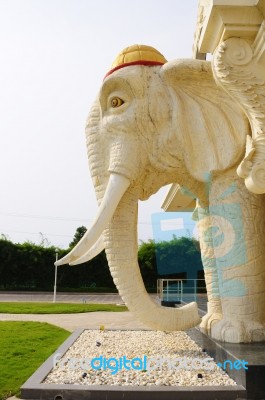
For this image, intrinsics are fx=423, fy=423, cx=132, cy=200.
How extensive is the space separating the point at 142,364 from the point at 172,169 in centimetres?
175

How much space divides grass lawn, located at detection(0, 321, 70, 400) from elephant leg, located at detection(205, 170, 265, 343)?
2.00m

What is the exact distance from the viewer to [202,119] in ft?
12.3

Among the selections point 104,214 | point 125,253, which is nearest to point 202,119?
point 104,214

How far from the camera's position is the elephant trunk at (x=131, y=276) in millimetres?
3488

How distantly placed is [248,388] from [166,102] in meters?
2.42

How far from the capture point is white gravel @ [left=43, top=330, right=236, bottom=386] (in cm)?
316

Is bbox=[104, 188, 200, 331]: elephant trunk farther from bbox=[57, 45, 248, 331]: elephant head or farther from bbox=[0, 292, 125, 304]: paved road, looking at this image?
bbox=[0, 292, 125, 304]: paved road

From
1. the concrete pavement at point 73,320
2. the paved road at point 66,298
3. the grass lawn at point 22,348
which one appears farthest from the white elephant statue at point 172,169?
the paved road at point 66,298

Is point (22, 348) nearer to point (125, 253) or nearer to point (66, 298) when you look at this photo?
point (125, 253)

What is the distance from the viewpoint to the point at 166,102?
12.6ft

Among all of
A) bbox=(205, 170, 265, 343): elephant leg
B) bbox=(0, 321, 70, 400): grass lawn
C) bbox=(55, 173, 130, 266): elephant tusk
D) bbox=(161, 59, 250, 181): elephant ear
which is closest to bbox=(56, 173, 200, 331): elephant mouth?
bbox=(55, 173, 130, 266): elephant tusk

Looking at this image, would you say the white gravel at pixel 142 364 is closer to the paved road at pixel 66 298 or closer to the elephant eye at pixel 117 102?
the elephant eye at pixel 117 102

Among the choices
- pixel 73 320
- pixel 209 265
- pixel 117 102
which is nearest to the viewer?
pixel 117 102

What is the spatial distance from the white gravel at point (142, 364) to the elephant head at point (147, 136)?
414 millimetres
